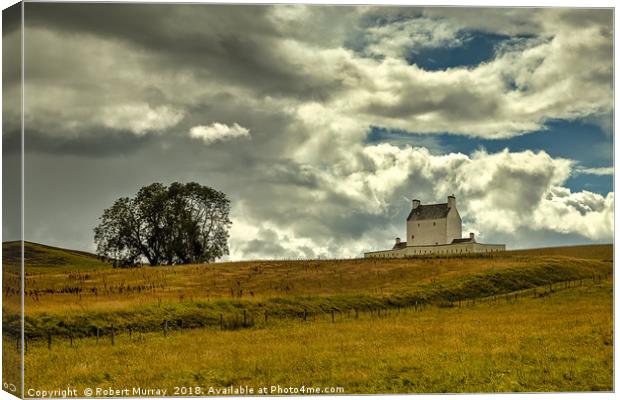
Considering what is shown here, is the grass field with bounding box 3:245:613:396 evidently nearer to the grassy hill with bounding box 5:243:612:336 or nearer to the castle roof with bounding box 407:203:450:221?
the grassy hill with bounding box 5:243:612:336

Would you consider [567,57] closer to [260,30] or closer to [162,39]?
[260,30]

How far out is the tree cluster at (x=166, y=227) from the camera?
2509 cm

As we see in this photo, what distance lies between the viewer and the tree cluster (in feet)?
82.3

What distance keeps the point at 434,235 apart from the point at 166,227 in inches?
423

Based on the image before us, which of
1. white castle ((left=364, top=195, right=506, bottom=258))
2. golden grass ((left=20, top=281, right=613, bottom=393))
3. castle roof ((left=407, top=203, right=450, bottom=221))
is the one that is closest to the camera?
golden grass ((left=20, top=281, right=613, bottom=393))

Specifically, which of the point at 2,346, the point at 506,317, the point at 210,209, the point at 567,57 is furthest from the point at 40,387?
the point at 567,57

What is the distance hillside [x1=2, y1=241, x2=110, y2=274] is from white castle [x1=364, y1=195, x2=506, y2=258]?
363 inches

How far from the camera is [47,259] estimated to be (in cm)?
2459

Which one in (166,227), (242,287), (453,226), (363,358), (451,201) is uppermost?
(451,201)

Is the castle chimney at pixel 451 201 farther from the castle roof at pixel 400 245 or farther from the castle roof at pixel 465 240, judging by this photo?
the castle roof at pixel 400 245

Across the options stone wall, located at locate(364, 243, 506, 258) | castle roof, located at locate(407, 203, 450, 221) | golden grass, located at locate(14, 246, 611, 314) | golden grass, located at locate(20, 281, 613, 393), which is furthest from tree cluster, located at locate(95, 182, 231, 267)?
castle roof, located at locate(407, 203, 450, 221)

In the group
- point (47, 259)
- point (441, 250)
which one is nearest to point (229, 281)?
Answer: point (47, 259)

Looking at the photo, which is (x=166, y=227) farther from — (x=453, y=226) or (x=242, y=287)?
(x=453, y=226)

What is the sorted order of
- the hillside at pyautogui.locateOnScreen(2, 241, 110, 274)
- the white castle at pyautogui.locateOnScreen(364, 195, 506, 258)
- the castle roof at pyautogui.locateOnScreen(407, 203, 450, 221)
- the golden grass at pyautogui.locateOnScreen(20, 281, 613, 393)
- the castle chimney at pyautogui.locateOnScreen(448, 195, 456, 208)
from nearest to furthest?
the hillside at pyautogui.locateOnScreen(2, 241, 110, 274) → the golden grass at pyautogui.locateOnScreen(20, 281, 613, 393) → the castle chimney at pyautogui.locateOnScreen(448, 195, 456, 208) → the castle roof at pyautogui.locateOnScreen(407, 203, 450, 221) → the white castle at pyautogui.locateOnScreen(364, 195, 506, 258)
